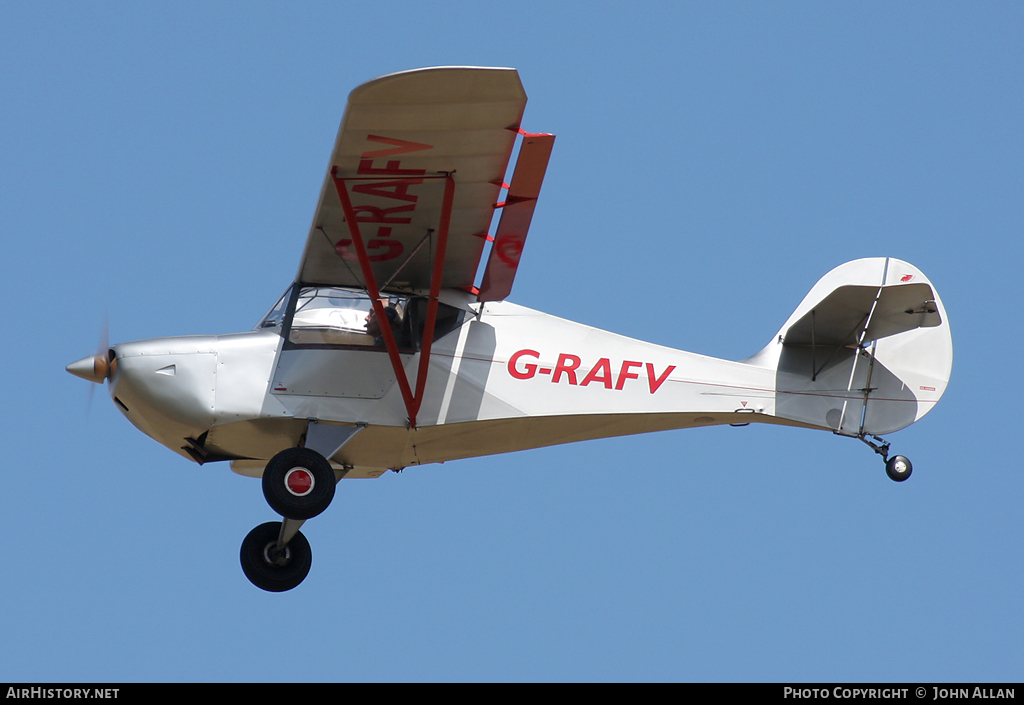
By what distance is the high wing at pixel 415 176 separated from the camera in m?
8.77

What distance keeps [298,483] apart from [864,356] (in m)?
5.26

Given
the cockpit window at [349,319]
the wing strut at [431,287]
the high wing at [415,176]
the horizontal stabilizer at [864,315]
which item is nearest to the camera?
the high wing at [415,176]

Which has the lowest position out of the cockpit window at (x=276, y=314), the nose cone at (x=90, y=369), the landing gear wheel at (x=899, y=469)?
the nose cone at (x=90, y=369)

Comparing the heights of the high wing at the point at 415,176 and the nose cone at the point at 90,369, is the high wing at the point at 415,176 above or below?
above

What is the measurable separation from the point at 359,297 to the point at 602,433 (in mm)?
2403

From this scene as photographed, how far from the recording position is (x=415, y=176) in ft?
31.9

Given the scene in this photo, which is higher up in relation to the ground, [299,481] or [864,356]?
[864,356]

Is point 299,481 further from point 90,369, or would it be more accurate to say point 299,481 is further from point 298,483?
point 90,369

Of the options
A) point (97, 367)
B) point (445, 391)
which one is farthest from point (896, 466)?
point (97, 367)

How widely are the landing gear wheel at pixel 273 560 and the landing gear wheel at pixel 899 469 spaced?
16.8 feet

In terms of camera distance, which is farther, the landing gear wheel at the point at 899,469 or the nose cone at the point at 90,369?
the landing gear wheel at the point at 899,469

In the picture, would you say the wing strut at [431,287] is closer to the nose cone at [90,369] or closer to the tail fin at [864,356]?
the nose cone at [90,369]

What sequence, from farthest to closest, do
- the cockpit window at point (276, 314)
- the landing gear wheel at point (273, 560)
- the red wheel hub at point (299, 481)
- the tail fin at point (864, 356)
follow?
1. the tail fin at point (864, 356)
2. the landing gear wheel at point (273, 560)
3. the cockpit window at point (276, 314)
4. the red wheel hub at point (299, 481)

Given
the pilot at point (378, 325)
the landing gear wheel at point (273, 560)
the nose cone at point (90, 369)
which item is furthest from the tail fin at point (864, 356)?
the nose cone at point (90, 369)
